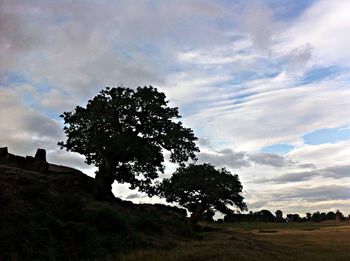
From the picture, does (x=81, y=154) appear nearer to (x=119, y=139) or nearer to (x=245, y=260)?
(x=119, y=139)

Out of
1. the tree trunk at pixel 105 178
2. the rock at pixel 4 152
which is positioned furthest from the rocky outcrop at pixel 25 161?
the tree trunk at pixel 105 178

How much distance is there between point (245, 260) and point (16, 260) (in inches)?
385

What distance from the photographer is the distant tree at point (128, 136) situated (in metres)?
35.8

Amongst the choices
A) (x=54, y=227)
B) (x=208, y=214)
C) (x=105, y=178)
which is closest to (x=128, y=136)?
(x=105, y=178)

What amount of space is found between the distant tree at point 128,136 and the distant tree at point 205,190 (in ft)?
51.1

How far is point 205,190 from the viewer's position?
53.2 m

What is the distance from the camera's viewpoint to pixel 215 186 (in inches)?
2078

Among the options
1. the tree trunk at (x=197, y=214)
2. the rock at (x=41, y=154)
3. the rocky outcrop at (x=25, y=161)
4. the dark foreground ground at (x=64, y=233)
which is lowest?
the dark foreground ground at (x=64, y=233)

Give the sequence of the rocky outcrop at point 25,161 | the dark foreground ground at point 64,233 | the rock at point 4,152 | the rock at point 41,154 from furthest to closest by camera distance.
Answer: the rock at point 41,154 < the rock at point 4,152 < the rocky outcrop at point 25,161 < the dark foreground ground at point 64,233

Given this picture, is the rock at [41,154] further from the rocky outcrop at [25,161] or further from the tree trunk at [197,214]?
the tree trunk at [197,214]

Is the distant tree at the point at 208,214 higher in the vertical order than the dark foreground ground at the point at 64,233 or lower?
higher

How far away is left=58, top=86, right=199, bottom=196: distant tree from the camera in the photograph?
117ft

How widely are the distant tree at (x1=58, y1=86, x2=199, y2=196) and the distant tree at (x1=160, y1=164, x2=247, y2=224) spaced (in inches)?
614

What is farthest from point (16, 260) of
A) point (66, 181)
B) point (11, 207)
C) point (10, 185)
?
point (66, 181)
